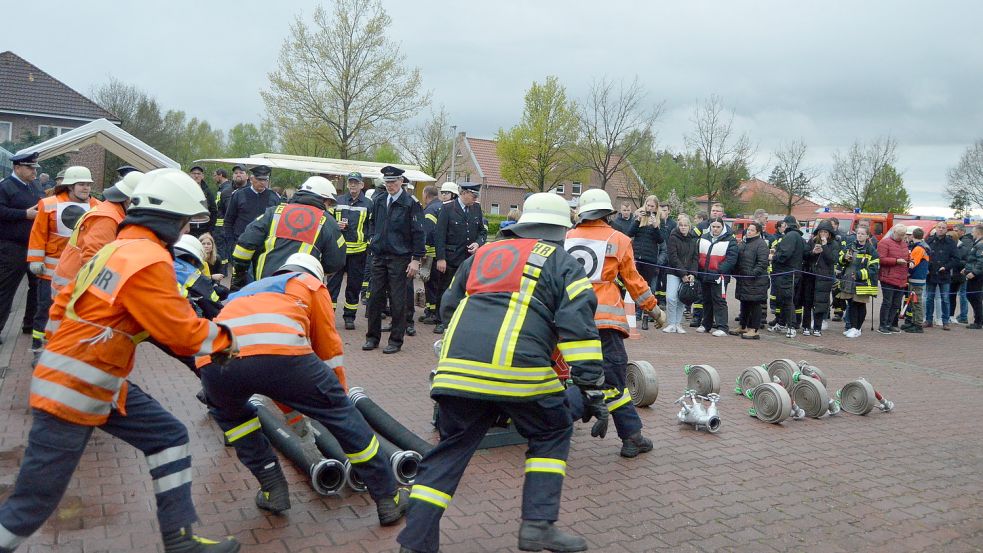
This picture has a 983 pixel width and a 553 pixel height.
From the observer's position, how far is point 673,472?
18.6 feet

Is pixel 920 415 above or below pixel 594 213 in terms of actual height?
below

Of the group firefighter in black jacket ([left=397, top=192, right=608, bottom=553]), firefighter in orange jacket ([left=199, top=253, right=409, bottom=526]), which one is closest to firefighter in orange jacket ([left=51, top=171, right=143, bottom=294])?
firefighter in orange jacket ([left=199, top=253, right=409, bottom=526])

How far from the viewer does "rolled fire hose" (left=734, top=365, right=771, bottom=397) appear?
788cm

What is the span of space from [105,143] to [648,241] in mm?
12426

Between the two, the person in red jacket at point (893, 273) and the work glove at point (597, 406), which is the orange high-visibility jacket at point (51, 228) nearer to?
the work glove at point (597, 406)

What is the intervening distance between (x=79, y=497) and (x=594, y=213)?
4126 millimetres

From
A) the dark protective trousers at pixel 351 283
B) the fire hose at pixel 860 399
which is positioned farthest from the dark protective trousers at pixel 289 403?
the dark protective trousers at pixel 351 283

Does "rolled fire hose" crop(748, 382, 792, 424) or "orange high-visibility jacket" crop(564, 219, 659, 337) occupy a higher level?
"orange high-visibility jacket" crop(564, 219, 659, 337)

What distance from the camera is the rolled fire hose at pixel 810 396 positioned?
7.43 m

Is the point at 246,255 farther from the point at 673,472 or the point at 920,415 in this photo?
the point at 920,415

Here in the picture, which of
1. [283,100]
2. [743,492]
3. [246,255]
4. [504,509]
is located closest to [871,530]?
[743,492]

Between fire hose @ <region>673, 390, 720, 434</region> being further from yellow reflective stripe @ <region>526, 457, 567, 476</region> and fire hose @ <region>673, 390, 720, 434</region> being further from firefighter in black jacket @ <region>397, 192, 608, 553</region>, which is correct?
yellow reflective stripe @ <region>526, 457, 567, 476</region>

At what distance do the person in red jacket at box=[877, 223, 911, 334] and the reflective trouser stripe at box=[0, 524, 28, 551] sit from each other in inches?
586

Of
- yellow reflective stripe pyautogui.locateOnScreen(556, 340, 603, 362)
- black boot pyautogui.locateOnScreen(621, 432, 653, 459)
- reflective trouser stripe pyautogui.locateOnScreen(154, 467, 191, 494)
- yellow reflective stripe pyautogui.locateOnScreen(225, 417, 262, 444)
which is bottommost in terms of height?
black boot pyautogui.locateOnScreen(621, 432, 653, 459)
